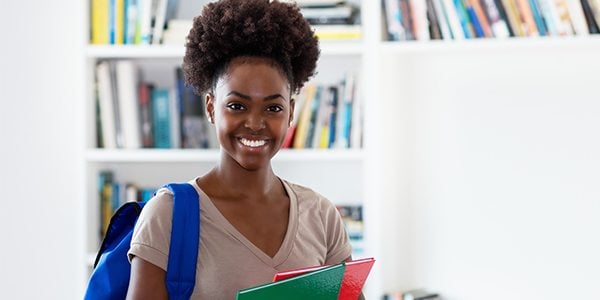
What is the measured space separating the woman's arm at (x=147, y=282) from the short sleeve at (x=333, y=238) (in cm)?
35

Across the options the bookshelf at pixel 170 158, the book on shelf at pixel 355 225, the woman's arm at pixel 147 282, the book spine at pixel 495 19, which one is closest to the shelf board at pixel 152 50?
the bookshelf at pixel 170 158

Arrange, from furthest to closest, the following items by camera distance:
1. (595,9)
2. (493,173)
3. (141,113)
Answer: (493,173) < (141,113) < (595,9)

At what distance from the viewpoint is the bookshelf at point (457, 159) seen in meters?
3.00

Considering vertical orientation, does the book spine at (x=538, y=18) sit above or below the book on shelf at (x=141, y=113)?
above

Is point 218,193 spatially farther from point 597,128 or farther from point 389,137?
point 597,128

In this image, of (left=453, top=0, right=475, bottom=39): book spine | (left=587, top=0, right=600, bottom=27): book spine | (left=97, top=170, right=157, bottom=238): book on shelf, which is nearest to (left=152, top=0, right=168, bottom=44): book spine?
(left=97, top=170, right=157, bottom=238): book on shelf

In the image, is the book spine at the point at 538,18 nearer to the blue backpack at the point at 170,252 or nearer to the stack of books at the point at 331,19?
the stack of books at the point at 331,19

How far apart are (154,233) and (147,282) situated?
7 centimetres

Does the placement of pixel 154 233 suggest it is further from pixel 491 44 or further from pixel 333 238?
pixel 491 44

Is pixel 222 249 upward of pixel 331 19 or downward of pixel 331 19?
downward

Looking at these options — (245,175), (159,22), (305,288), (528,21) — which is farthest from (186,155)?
(305,288)

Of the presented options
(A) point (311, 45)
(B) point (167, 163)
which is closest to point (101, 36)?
(B) point (167, 163)

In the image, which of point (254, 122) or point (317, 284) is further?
point (254, 122)

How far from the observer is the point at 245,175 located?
147 centimetres
